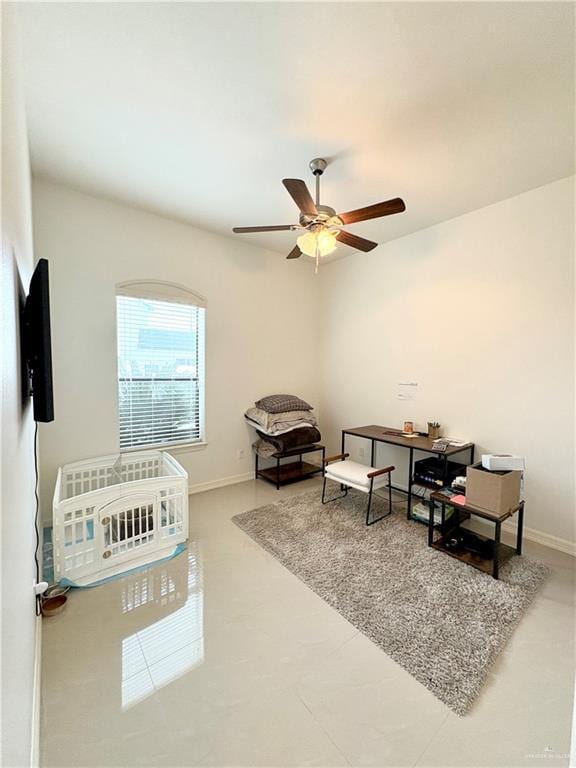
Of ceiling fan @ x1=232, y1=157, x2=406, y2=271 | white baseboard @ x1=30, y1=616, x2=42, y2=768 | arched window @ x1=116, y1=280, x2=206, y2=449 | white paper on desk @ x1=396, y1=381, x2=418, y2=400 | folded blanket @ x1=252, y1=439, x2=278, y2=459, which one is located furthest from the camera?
folded blanket @ x1=252, y1=439, x2=278, y2=459

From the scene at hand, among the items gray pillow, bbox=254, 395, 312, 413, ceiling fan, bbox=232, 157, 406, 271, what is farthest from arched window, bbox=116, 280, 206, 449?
ceiling fan, bbox=232, 157, 406, 271

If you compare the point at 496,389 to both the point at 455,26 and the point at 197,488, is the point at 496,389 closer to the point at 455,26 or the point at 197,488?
the point at 455,26

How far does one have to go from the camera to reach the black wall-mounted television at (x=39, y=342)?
1.21 metres

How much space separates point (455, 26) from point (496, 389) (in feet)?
8.49

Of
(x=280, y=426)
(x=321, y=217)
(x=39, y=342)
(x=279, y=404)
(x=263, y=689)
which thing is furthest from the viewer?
(x=279, y=404)

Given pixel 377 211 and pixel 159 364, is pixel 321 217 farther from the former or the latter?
pixel 159 364

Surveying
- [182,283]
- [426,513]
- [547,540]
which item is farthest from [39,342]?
[547,540]

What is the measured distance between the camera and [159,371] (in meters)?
3.44

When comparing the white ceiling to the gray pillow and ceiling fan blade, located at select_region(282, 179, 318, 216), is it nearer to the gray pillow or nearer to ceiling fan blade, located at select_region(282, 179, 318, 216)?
ceiling fan blade, located at select_region(282, 179, 318, 216)

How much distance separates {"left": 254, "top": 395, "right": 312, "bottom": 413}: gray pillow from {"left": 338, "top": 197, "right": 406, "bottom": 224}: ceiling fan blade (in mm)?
2294

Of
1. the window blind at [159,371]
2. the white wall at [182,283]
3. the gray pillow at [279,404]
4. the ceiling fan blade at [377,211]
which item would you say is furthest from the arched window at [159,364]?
the ceiling fan blade at [377,211]

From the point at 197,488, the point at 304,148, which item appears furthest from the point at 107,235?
the point at 197,488

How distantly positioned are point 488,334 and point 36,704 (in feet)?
12.8

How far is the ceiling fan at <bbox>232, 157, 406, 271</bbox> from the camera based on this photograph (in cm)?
196
